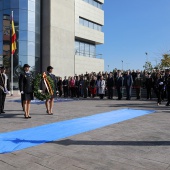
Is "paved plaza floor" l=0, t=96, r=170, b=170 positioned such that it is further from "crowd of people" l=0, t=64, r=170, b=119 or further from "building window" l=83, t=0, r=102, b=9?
"building window" l=83, t=0, r=102, b=9

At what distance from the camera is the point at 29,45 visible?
1275 inches

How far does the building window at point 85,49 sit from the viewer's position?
134ft

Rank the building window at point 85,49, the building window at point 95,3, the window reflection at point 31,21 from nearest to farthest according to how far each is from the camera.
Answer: the window reflection at point 31,21 → the building window at point 85,49 → the building window at point 95,3

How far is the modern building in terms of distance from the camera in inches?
1243

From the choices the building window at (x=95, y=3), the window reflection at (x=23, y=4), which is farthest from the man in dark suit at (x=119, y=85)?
the building window at (x=95, y=3)

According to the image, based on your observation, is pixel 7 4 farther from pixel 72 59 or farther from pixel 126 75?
pixel 126 75

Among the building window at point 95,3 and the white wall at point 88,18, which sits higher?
the building window at point 95,3

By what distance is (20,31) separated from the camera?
31.4m

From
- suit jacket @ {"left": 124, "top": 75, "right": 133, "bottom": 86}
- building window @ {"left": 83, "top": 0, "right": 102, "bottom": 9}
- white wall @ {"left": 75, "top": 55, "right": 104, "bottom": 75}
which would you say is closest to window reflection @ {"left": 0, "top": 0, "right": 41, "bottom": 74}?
white wall @ {"left": 75, "top": 55, "right": 104, "bottom": 75}

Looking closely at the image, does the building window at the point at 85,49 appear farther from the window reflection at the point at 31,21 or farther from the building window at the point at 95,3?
the window reflection at the point at 31,21

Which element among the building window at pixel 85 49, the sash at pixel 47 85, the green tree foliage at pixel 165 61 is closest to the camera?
the sash at pixel 47 85

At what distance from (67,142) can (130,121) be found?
146 inches

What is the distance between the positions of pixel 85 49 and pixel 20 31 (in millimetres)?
13903

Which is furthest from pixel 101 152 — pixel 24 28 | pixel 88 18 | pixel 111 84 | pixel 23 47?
pixel 88 18
